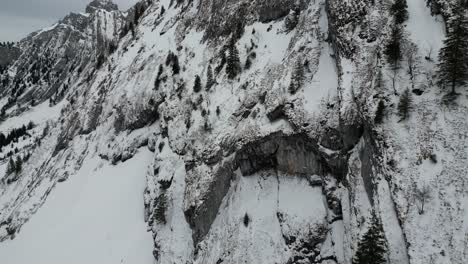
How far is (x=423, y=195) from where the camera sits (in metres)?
26.0

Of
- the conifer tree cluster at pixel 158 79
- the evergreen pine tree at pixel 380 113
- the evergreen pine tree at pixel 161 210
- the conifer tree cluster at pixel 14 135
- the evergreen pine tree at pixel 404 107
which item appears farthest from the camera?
the conifer tree cluster at pixel 14 135

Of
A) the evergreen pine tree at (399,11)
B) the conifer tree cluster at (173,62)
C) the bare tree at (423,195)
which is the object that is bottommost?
the bare tree at (423,195)

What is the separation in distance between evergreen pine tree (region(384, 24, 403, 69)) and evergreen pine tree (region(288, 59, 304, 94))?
30.4ft

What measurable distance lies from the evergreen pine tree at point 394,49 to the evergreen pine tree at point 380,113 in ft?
13.0

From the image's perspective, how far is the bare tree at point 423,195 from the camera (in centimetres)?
2580

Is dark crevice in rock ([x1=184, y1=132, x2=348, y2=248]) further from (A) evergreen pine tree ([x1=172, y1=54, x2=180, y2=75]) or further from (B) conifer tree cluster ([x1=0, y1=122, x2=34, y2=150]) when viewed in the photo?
(B) conifer tree cluster ([x1=0, y1=122, x2=34, y2=150])

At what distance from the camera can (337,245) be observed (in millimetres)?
31594

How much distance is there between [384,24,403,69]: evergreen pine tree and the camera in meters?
33.1

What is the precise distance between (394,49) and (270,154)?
14468 millimetres

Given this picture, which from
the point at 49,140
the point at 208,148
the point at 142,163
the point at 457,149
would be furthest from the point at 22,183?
the point at 457,149

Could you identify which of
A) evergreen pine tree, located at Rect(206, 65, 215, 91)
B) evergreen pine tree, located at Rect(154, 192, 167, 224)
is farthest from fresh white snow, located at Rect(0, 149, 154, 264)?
evergreen pine tree, located at Rect(206, 65, 215, 91)

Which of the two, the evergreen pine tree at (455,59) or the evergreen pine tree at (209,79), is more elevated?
the evergreen pine tree at (455,59)

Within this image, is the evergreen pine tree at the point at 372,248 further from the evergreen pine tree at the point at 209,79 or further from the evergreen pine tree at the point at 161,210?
the evergreen pine tree at the point at 209,79

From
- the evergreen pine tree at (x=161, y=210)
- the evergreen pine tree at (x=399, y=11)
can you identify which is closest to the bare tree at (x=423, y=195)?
the evergreen pine tree at (x=399, y=11)
